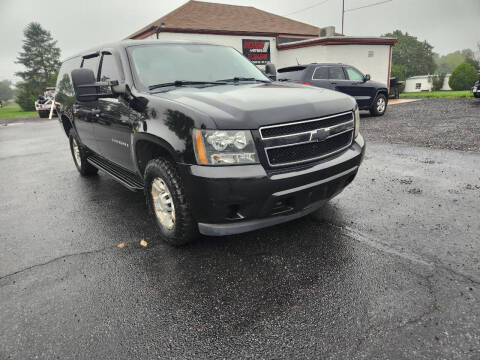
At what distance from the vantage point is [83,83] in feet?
11.4

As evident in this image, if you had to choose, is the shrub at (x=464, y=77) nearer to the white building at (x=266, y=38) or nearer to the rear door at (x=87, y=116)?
the white building at (x=266, y=38)

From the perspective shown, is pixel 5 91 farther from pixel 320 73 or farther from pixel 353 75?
pixel 353 75

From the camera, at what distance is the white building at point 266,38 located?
20.5m

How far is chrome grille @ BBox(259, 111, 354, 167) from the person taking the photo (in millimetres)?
2654

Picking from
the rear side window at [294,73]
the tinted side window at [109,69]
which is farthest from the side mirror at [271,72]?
the rear side window at [294,73]

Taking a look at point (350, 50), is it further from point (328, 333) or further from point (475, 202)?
point (328, 333)

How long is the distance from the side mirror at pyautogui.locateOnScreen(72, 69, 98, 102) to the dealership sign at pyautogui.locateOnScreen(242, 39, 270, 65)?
2108cm

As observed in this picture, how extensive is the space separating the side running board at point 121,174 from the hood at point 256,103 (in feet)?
3.72

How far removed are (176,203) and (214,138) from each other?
0.72m

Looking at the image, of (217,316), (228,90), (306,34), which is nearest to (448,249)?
(217,316)

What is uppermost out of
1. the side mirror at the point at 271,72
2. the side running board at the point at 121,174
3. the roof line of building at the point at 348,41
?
the roof line of building at the point at 348,41

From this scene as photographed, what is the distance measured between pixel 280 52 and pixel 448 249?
77.5ft

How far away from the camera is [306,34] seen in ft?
85.4

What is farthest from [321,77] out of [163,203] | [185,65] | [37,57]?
[37,57]
